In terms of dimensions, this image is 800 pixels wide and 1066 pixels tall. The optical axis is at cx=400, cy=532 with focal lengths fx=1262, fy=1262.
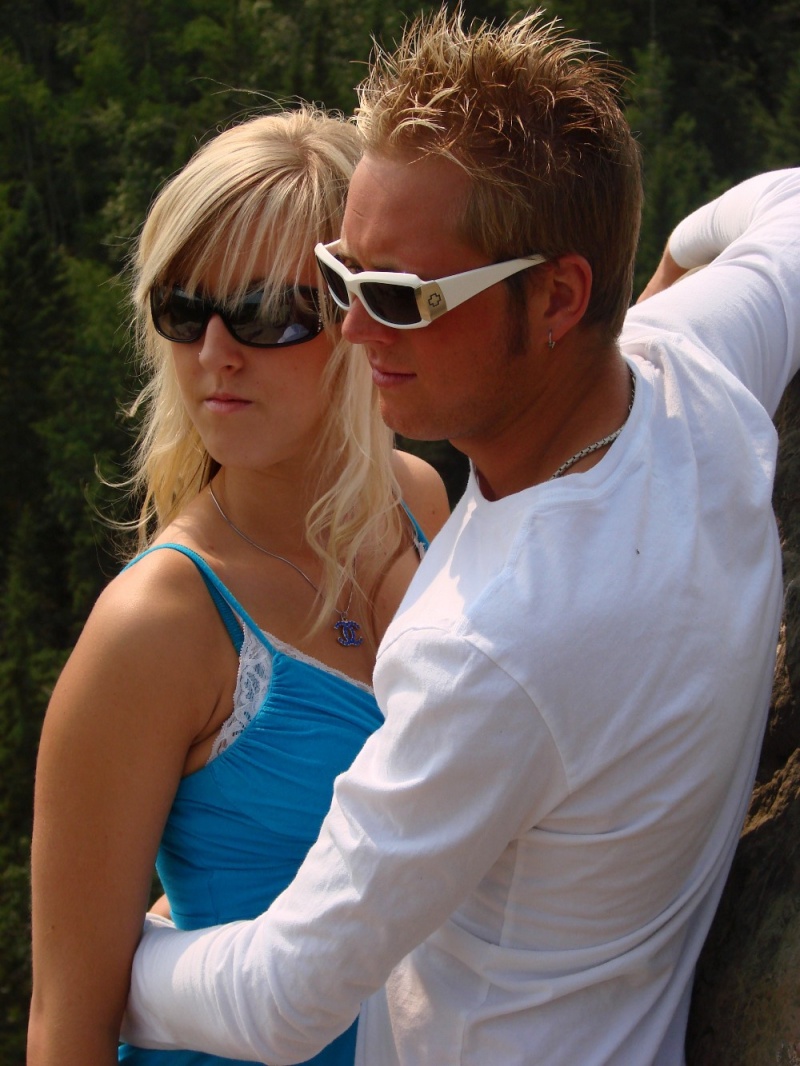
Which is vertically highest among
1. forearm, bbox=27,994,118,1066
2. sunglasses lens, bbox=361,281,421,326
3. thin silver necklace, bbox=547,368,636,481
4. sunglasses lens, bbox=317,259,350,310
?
sunglasses lens, bbox=361,281,421,326

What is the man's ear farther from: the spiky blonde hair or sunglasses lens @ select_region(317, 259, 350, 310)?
sunglasses lens @ select_region(317, 259, 350, 310)

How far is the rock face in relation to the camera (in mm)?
1611

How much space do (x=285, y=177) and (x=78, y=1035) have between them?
142 cm

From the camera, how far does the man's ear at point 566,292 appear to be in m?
1.50

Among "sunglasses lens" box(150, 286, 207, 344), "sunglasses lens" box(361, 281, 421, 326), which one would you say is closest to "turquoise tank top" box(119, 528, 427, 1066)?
"sunglasses lens" box(150, 286, 207, 344)

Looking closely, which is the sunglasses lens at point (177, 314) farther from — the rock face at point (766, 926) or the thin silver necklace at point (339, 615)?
the rock face at point (766, 926)

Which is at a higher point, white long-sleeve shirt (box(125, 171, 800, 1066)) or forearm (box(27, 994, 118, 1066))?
white long-sleeve shirt (box(125, 171, 800, 1066))

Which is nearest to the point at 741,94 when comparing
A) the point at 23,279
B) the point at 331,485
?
the point at 23,279

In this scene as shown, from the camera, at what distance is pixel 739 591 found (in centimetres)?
147

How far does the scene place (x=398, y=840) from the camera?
133 cm

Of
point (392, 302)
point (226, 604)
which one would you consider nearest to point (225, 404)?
point (226, 604)

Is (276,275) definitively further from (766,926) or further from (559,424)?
(766,926)

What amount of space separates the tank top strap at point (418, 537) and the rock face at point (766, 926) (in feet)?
2.52

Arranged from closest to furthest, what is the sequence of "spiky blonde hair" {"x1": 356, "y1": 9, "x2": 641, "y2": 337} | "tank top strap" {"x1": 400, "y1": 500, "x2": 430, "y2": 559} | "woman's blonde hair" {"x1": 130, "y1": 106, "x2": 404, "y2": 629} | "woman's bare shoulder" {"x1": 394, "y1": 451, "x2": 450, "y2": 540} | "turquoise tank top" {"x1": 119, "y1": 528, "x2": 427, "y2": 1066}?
"spiky blonde hair" {"x1": 356, "y1": 9, "x2": 641, "y2": 337}
"turquoise tank top" {"x1": 119, "y1": 528, "x2": 427, "y2": 1066}
"woman's blonde hair" {"x1": 130, "y1": 106, "x2": 404, "y2": 629}
"tank top strap" {"x1": 400, "y1": 500, "x2": 430, "y2": 559}
"woman's bare shoulder" {"x1": 394, "y1": 451, "x2": 450, "y2": 540}
